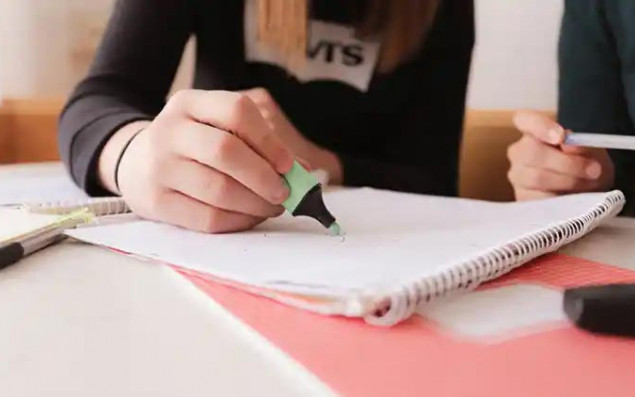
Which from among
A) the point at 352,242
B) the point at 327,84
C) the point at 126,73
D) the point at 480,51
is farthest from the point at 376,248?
the point at 480,51

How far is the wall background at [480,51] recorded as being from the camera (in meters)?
1.39

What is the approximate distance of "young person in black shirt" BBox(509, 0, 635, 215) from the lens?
764 mm

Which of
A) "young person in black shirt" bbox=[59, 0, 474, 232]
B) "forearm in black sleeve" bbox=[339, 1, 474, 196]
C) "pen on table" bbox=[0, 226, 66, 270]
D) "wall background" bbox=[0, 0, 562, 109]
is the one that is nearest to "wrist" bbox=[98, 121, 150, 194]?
"young person in black shirt" bbox=[59, 0, 474, 232]

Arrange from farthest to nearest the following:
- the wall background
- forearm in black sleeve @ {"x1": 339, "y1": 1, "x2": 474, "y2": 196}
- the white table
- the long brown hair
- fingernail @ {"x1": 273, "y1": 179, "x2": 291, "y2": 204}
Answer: the wall background
forearm in black sleeve @ {"x1": 339, "y1": 1, "x2": 474, "y2": 196}
the long brown hair
fingernail @ {"x1": 273, "y1": 179, "x2": 291, "y2": 204}
the white table

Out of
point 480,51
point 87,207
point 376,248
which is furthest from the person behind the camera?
point 480,51

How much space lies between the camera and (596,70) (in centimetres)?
96

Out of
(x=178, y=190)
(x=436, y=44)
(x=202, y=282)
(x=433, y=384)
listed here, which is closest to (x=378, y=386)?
(x=433, y=384)

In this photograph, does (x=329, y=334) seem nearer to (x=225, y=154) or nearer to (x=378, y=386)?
(x=378, y=386)

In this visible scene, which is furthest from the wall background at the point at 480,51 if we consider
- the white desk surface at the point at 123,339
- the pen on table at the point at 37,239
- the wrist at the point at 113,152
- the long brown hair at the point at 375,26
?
the white desk surface at the point at 123,339

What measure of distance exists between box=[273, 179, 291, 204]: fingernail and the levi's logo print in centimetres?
48

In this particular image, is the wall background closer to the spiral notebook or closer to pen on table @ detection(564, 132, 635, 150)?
pen on table @ detection(564, 132, 635, 150)

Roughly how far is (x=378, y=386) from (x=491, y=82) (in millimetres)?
1254

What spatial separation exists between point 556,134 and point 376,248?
331 millimetres

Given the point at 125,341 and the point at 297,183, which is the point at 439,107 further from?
the point at 125,341
